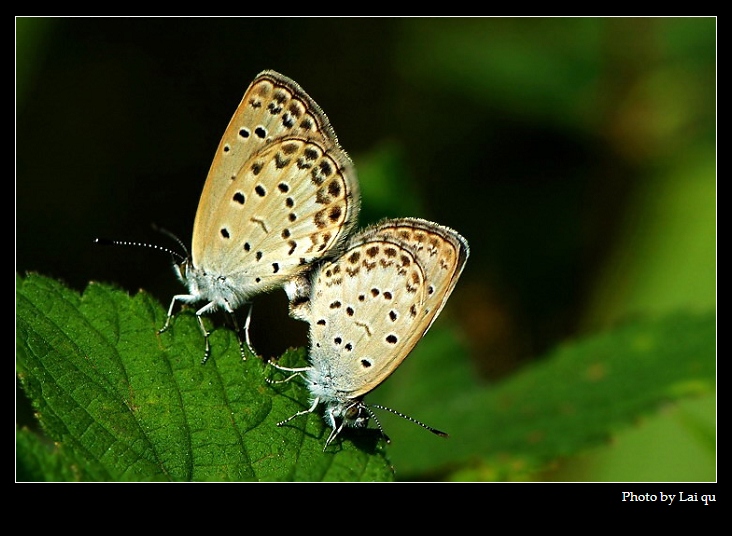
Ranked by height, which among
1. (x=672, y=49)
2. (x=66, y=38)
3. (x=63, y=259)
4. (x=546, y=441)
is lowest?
(x=63, y=259)

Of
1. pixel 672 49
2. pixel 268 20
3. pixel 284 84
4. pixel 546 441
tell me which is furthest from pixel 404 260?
pixel 672 49

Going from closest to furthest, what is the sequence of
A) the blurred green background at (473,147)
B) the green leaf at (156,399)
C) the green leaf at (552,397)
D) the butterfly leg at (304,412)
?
the green leaf at (156,399) → the butterfly leg at (304,412) → the green leaf at (552,397) → the blurred green background at (473,147)

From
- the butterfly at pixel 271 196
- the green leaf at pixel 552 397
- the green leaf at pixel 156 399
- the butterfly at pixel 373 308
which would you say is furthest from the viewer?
the green leaf at pixel 552 397

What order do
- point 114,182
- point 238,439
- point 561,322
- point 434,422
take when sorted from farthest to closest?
point 561,322
point 114,182
point 434,422
point 238,439

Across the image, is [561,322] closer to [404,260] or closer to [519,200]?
[519,200]

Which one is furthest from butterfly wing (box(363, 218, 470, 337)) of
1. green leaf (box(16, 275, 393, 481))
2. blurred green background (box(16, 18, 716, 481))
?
blurred green background (box(16, 18, 716, 481))

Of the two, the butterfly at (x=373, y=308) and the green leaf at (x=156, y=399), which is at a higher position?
the butterfly at (x=373, y=308)

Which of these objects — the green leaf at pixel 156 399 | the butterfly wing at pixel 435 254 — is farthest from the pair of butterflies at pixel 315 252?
the green leaf at pixel 156 399

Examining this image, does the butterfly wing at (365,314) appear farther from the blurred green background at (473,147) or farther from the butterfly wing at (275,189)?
the blurred green background at (473,147)

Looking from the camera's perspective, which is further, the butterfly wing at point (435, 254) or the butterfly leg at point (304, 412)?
the butterfly wing at point (435, 254)
